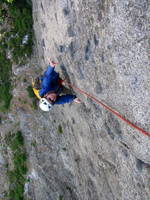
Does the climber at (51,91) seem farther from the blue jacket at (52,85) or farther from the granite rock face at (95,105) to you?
the granite rock face at (95,105)

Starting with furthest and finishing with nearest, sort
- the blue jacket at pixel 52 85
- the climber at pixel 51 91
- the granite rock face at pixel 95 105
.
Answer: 1. the blue jacket at pixel 52 85
2. the climber at pixel 51 91
3. the granite rock face at pixel 95 105

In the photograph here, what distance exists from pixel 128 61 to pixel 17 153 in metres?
6.92

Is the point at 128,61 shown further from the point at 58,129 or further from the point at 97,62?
the point at 58,129

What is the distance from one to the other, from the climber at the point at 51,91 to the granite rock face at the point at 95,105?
292 millimetres

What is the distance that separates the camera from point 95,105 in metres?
5.48

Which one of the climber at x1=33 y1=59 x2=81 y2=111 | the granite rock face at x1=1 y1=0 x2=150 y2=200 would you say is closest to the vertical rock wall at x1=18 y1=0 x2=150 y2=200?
the granite rock face at x1=1 y1=0 x2=150 y2=200

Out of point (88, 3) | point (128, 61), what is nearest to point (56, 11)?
point (88, 3)

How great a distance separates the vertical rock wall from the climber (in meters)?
0.30

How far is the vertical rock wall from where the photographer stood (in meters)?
3.84

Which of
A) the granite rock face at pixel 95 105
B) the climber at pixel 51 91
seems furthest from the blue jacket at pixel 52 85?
the granite rock face at pixel 95 105

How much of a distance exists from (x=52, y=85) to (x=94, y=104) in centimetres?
121

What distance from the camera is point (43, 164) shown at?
9078mm

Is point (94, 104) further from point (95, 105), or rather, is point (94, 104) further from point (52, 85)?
point (52, 85)

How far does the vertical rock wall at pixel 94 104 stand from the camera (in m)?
3.84
